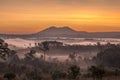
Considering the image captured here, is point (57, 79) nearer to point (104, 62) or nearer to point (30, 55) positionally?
point (104, 62)

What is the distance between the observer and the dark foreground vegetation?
43.8 m

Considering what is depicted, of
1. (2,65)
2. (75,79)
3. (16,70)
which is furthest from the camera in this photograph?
(2,65)

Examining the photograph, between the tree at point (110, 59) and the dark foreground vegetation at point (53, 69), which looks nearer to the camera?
the dark foreground vegetation at point (53, 69)

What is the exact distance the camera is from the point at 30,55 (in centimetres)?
10525

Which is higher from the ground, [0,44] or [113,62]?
[0,44]

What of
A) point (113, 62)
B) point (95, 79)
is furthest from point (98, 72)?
point (113, 62)

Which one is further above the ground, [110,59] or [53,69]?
[110,59]

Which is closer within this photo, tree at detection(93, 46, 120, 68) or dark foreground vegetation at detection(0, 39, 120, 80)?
dark foreground vegetation at detection(0, 39, 120, 80)

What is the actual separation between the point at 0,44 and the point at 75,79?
52.8 ft

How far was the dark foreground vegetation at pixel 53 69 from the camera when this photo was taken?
4385 centimetres

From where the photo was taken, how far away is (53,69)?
7481 centimetres

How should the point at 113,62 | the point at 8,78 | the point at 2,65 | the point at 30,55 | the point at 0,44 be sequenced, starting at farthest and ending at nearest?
the point at 30,55, the point at 113,62, the point at 2,65, the point at 0,44, the point at 8,78

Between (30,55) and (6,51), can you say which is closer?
(6,51)

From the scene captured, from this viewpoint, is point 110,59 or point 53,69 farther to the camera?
point 110,59
